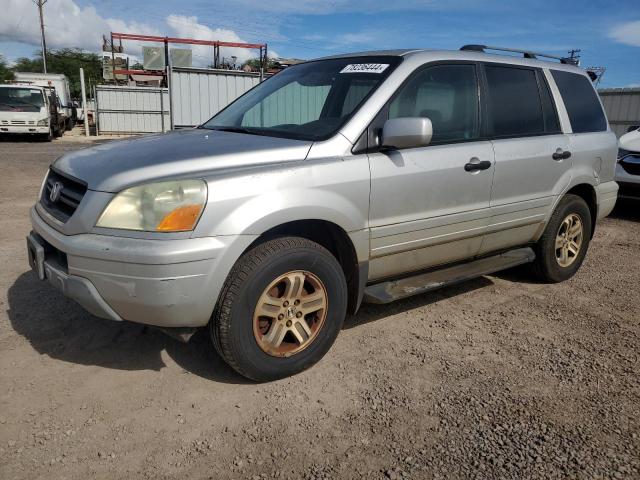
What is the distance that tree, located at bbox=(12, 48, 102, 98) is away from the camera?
60.2 m

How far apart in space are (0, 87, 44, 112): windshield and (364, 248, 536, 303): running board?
63.2ft

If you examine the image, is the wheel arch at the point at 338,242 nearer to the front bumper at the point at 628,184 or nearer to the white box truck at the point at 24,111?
the front bumper at the point at 628,184

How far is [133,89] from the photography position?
24.8 meters

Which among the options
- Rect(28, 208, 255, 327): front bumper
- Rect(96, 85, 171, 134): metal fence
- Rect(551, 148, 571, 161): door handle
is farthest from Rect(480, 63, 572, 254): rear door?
Rect(96, 85, 171, 134): metal fence

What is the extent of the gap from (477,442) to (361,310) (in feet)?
5.60

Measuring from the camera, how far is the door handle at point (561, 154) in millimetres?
4316

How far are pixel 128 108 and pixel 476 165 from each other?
24.1m

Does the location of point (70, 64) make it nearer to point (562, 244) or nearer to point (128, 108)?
point (128, 108)

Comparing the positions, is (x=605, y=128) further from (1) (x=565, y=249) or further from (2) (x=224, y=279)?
(2) (x=224, y=279)

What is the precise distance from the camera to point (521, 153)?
4.05 m

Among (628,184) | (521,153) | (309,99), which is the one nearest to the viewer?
(309,99)

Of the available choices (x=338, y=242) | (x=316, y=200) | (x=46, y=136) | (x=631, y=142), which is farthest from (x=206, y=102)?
(x=316, y=200)

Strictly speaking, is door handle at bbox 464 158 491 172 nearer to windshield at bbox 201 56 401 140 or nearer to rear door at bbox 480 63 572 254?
rear door at bbox 480 63 572 254

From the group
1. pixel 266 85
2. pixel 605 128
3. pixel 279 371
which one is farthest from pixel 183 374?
pixel 605 128
